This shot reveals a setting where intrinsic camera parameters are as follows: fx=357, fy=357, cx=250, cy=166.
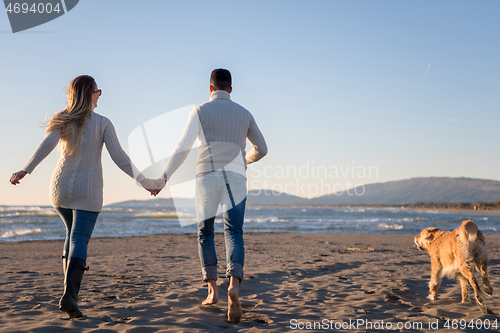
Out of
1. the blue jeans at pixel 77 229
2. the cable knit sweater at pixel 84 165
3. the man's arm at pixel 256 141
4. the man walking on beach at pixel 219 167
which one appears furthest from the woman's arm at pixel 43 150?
the man's arm at pixel 256 141

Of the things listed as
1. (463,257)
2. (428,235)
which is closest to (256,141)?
(463,257)

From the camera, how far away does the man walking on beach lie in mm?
3016

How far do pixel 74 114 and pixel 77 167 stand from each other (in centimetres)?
43

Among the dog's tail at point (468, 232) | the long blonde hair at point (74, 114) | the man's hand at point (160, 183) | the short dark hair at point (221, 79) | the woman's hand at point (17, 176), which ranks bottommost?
the dog's tail at point (468, 232)

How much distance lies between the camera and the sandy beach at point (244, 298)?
2863 mm

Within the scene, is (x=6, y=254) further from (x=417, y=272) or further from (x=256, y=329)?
(x=417, y=272)

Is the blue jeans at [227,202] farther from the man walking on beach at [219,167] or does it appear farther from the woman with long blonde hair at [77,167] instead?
the woman with long blonde hair at [77,167]

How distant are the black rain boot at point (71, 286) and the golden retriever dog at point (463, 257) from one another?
11.8 ft

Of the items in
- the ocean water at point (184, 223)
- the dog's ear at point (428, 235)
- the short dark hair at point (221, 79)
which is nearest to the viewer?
the short dark hair at point (221, 79)

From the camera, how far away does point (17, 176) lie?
2.70 meters

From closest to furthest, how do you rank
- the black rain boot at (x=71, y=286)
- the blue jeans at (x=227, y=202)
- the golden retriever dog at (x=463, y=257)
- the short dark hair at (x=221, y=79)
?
the black rain boot at (x=71, y=286)
the blue jeans at (x=227, y=202)
the short dark hair at (x=221, y=79)
the golden retriever dog at (x=463, y=257)

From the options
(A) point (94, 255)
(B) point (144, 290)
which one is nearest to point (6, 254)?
(A) point (94, 255)

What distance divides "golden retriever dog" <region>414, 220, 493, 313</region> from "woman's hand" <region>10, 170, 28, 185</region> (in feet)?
13.4

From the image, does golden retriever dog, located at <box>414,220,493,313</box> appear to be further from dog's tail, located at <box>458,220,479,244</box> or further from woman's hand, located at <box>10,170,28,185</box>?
woman's hand, located at <box>10,170,28,185</box>
